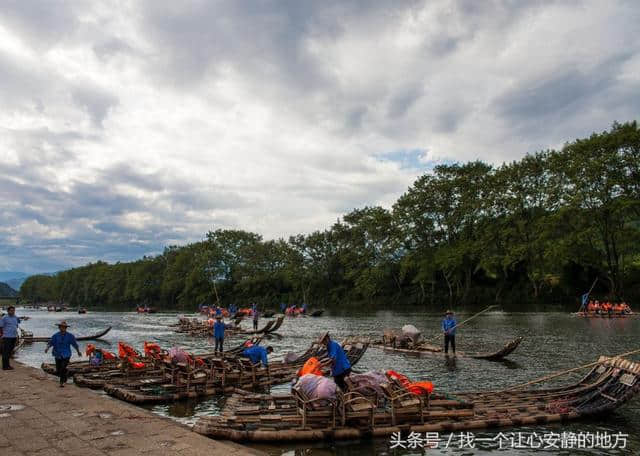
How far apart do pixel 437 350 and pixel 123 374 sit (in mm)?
16155

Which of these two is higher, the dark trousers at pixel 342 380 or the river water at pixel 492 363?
the dark trousers at pixel 342 380

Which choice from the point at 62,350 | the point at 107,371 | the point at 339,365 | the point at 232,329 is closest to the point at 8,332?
the point at 107,371

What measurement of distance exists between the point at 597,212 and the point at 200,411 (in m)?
57.2

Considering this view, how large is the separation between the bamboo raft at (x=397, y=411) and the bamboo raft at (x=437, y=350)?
29.8 feet

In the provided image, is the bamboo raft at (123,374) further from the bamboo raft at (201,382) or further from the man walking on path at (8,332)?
the man walking on path at (8,332)

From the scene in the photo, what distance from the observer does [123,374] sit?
61.1 ft

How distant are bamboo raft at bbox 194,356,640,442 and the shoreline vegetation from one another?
4943 centimetres

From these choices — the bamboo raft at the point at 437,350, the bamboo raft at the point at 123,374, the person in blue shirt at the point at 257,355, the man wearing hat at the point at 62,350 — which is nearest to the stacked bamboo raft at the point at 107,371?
the bamboo raft at the point at 123,374

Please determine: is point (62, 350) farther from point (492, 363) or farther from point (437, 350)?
point (437, 350)

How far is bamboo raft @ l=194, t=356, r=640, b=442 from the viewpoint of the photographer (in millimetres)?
11062

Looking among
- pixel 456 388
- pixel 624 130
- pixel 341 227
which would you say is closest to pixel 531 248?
pixel 624 130

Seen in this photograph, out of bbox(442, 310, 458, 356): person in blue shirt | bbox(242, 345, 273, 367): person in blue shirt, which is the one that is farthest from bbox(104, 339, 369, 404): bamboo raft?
bbox(442, 310, 458, 356): person in blue shirt

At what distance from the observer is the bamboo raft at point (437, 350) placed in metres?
23.1

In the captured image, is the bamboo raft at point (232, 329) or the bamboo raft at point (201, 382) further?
the bamboo raft at point (232, 329)
